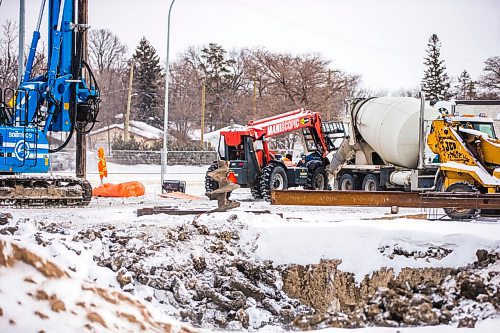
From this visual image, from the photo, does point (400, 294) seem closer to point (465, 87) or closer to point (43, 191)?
point (43, 191)

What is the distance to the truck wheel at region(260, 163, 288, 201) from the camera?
2289cm

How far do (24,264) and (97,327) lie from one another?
559 mm

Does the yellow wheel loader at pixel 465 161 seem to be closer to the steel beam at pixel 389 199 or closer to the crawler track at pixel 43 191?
the steel beam at pixel 389 199

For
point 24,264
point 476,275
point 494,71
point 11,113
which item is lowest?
point 476,275

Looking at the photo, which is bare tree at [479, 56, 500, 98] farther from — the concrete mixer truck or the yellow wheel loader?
the yellow wheel loader

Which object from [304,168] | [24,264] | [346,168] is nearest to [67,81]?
[304,168]

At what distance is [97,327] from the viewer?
425cm

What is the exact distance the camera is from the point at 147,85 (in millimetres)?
79875

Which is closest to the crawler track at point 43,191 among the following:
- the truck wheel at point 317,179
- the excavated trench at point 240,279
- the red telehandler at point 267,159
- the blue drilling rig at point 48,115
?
the blue drilling rig at point 48,115

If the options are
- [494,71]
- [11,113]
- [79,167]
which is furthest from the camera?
[494,71]

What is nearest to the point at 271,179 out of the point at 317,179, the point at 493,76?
the point at 317,179

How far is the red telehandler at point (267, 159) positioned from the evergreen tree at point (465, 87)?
2042 inches

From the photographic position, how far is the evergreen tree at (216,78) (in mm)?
75500

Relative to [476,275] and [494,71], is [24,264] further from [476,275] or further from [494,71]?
[494,71]
